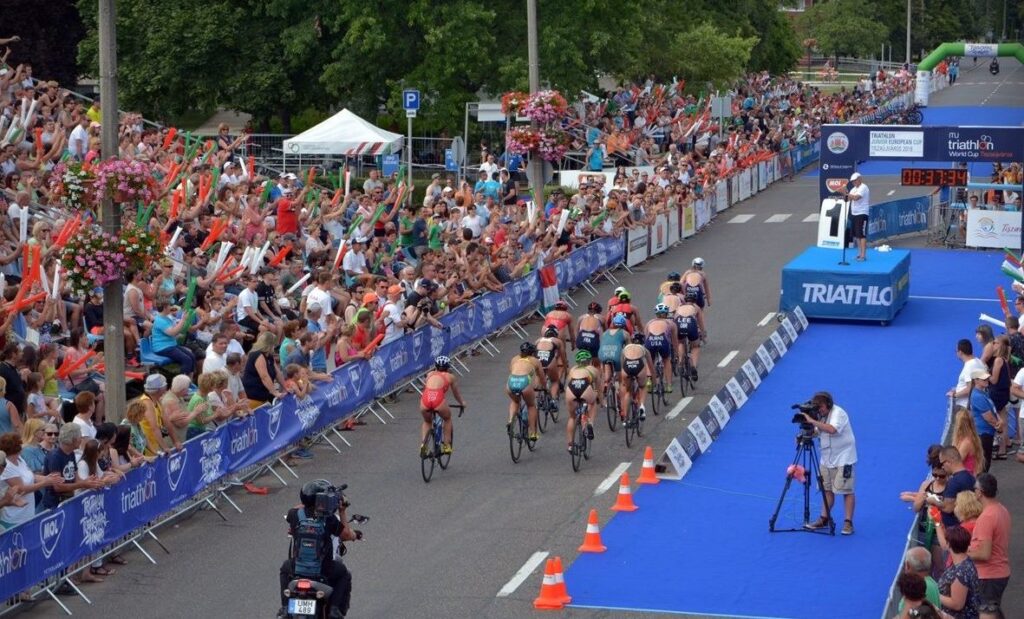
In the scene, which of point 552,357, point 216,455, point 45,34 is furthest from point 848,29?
point 216,455

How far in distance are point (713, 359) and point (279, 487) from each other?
9.92 meters

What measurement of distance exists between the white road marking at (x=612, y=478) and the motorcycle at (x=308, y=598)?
6571 mm

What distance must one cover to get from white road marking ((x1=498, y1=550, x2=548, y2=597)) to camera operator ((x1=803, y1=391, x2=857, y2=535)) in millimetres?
3028

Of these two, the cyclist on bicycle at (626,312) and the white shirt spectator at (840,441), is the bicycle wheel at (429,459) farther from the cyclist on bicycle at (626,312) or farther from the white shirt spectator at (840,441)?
the white shirt spectator at (840,441)

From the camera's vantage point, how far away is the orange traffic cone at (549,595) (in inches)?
610

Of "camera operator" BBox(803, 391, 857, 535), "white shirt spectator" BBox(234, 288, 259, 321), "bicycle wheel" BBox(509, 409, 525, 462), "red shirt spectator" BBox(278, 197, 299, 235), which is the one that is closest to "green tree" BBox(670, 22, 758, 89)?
"red shirt spectator" BBox(278, 197, 299, 235)

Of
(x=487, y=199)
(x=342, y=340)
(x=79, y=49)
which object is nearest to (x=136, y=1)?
(x=79, y=49)

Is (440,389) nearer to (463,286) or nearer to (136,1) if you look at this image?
(463,286)

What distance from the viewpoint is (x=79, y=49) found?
44.9 meters

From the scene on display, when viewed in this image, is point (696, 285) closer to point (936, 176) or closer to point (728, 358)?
point (728, 358)

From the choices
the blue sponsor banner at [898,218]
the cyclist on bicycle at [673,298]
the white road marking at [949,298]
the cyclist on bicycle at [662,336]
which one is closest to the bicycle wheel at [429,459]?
the cyclist on bicycle at [662,336]

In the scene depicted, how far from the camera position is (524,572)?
16625mm

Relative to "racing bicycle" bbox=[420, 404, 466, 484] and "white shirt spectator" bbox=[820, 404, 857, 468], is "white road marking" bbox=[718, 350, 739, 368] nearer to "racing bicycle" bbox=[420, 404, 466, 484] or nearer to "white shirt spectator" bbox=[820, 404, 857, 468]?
"racing bicycle" bbox=[420, 404, 466, 484]

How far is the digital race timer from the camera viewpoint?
38656 millimetres
